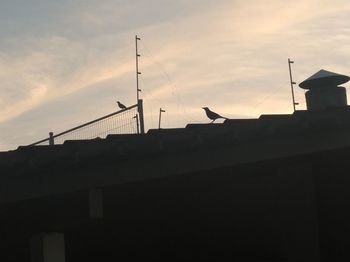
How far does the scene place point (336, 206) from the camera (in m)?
7.77

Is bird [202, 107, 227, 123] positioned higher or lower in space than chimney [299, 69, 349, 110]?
lower

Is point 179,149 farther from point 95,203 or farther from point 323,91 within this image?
point 323,91

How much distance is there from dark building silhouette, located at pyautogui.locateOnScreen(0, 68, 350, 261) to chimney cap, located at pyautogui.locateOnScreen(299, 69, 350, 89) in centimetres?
494

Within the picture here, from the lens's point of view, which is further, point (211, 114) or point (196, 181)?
point (211, 114)

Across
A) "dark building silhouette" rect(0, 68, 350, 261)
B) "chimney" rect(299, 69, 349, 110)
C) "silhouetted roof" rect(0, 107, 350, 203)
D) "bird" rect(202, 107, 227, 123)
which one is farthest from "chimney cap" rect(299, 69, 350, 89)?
"silhouetted roof" rect(0, 107, 350, 203)

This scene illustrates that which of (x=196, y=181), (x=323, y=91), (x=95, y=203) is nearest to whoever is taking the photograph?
(x=95, y=203)

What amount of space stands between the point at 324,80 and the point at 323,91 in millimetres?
254

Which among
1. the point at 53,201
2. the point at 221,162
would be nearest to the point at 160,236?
the point at 53,201

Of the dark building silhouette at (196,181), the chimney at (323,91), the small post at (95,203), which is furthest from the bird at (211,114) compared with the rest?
the chimney at (323,91)

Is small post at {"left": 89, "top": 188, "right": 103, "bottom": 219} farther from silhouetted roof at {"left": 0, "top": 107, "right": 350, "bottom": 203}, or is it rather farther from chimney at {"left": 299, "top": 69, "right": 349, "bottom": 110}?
chimney at {"left": 299, "top": 69, "right": 349, "bottom": 110}

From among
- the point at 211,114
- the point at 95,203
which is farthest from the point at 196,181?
the point at 211,114

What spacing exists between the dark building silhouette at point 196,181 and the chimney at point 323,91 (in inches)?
184

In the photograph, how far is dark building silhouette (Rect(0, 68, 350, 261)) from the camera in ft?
20.8

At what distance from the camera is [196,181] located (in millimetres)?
7383
